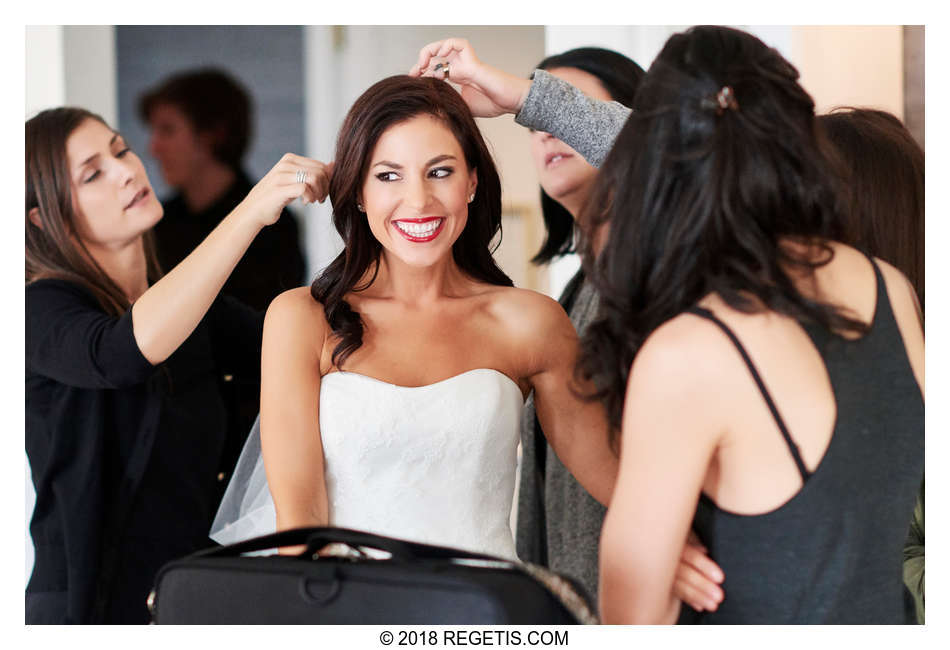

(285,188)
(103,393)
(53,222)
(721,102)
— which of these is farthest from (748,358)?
(53,222)

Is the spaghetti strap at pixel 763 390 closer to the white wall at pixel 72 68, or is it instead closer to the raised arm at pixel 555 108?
the raised arm at pixel 555 108

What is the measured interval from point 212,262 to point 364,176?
33 centimetres

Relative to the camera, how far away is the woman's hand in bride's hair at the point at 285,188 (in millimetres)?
1564

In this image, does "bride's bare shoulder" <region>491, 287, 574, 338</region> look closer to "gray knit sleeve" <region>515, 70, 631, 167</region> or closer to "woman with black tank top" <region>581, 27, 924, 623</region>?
"gray knit sleeve" <region>515, 70, 631, 167</region>

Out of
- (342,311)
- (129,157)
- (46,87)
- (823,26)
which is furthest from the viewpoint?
(46,87)

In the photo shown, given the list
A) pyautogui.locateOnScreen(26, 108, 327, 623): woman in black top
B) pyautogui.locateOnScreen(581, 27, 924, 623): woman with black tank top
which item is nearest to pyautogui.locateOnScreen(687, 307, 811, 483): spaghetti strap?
pyautogui.locateOnScreen(581, 27, 924, 623): woman with black tank top

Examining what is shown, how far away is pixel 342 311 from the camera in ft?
5.21

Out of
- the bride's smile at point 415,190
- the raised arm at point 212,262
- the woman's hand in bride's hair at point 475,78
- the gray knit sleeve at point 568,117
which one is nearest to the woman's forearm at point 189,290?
the raised arm at point 212,262

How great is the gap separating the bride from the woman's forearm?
0.14 meters

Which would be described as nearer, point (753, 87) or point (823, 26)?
point (753, 87)
